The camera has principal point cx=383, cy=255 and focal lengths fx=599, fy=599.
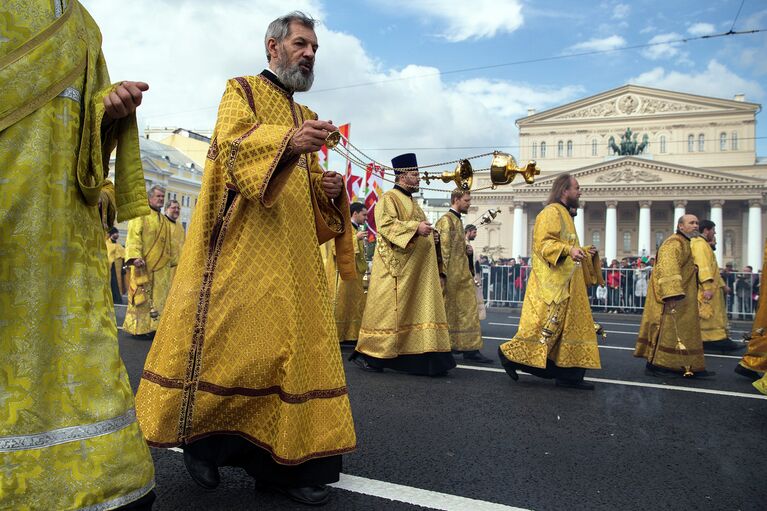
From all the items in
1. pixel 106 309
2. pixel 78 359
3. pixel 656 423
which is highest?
pixel 106 309

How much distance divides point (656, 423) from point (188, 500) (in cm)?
326

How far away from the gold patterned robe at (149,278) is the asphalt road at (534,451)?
2.39 m

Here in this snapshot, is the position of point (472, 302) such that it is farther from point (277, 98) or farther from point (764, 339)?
point (277, 98)

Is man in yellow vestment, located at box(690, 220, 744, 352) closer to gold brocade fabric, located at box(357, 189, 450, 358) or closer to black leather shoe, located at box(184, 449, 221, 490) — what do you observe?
gold brocade fabric, located at box(357, 189, 450, 358)

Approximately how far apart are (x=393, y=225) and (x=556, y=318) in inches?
71.7

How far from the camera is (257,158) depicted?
241cm

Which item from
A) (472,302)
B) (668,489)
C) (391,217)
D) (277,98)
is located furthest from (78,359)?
(472,302)

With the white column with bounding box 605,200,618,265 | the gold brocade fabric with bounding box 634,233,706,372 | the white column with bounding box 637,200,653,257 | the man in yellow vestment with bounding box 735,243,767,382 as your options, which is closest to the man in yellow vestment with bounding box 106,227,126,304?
the gold brocade fabric with bounding box 634,233,706,372

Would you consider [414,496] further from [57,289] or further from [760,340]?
[760,340]

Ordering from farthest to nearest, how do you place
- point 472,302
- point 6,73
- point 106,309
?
point 472,302 < point 106,309 < point 6,73

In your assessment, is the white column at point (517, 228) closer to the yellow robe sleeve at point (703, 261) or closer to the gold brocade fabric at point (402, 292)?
the yellow robe sleeve at point (703, 261)

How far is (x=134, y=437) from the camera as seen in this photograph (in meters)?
1.68

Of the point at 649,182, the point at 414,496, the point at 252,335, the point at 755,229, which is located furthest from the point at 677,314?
the point at 755,229

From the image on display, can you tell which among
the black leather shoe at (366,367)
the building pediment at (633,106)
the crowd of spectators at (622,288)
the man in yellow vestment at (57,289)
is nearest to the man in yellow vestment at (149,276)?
the black leather shoe at (366,367)
